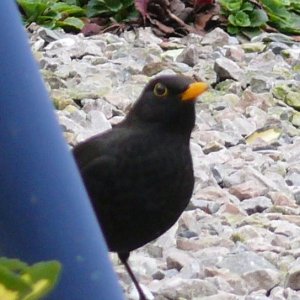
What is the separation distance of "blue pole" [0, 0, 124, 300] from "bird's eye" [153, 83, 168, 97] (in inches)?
79.2

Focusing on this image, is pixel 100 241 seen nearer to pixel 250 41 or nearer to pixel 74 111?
A: pixel 74 111

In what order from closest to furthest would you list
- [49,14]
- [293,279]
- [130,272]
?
[293,279] → [130,272] → [49,14]

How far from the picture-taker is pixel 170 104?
3.25 meters

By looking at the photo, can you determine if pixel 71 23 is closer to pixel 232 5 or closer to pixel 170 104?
pixel 232 5

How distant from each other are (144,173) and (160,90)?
1.16ft

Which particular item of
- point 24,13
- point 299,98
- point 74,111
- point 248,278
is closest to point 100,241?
point 248,278

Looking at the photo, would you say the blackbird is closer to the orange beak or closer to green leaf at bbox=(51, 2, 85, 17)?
the orange beak

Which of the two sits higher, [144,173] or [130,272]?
[144,173]

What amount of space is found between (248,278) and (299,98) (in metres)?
2.06

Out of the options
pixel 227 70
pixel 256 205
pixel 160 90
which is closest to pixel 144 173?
pixel 160 90

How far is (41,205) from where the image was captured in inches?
48.5

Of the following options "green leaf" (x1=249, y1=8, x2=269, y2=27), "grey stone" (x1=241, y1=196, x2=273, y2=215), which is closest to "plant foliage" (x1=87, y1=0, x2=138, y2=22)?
"green leaf" (x1=249, y1=8, x2=269, y2=27)

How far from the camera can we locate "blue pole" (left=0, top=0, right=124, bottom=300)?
121cm

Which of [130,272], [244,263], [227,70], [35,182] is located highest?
[35,182]
